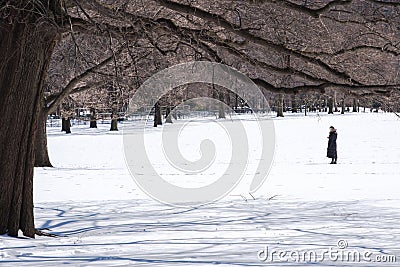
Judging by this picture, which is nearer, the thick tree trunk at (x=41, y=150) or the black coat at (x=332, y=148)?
the thick tree trunk at (x=41, y=150)

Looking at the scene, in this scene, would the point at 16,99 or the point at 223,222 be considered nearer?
the point at 16,99

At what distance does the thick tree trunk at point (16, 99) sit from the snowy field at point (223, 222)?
1.50 ft

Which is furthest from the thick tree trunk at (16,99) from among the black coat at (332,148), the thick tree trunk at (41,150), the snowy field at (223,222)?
the black coat at (332,148)

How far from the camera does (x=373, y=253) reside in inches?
247

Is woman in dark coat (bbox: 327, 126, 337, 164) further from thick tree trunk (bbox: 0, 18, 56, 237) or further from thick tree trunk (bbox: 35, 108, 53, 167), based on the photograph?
thick tree trunk (bbox: 0, 18, 56, 237)

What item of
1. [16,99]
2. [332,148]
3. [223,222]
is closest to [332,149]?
[332,148]

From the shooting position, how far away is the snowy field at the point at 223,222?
19.0 ft

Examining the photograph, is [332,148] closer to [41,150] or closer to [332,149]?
[332,149]

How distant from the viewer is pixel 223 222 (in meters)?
8.70

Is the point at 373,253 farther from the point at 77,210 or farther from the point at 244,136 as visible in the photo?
the point at 244,136

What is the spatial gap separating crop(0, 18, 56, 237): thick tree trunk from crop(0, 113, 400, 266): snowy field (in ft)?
1.50

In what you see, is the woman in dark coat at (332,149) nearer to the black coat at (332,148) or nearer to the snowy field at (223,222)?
the black coat at (332,148)

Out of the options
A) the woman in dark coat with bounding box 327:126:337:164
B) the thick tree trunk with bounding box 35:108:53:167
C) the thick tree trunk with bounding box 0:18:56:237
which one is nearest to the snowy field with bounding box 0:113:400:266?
the thick tree trunk with bounding box 0:18:56:237

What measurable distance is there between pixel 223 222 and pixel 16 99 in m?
3.59
